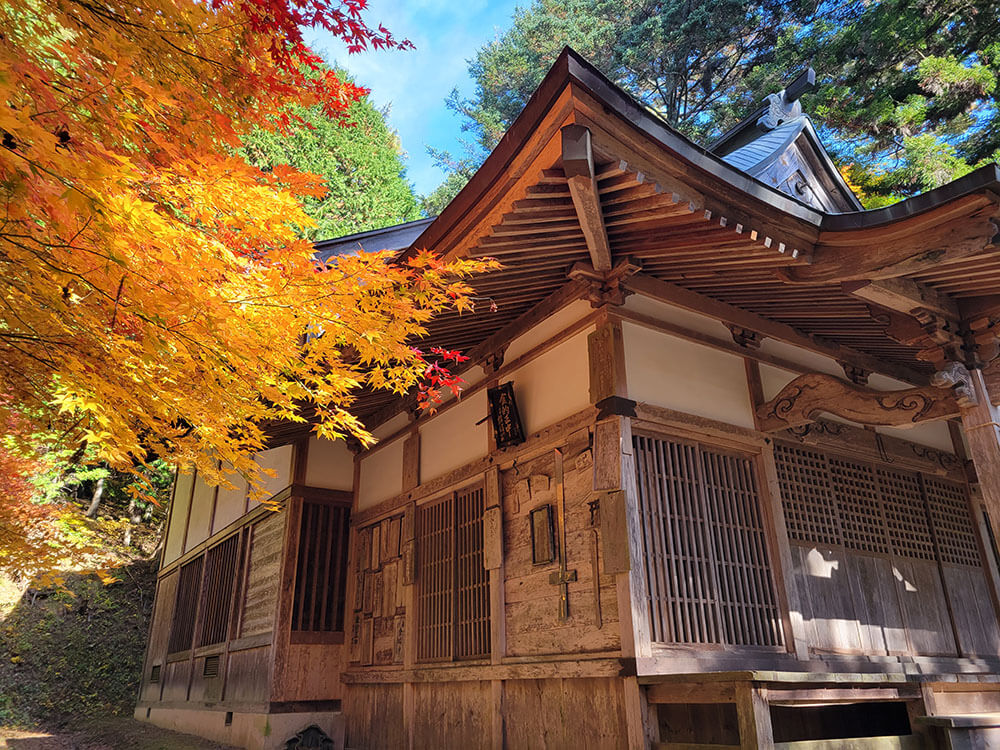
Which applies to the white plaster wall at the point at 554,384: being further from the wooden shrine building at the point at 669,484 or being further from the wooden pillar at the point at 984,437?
the wooden pillar at the point at 984,437

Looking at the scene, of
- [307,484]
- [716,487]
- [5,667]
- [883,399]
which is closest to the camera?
[883,399]

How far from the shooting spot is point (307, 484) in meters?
9.28

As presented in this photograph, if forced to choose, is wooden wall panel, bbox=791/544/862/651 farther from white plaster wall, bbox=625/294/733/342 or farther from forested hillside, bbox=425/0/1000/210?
forested hillside, bbox=425/0/1000/210

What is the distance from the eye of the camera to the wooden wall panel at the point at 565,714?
4.86m

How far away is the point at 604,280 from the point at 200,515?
10.4 metres

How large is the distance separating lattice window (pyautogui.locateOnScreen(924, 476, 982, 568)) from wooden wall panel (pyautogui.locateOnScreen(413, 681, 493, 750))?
5.19 meters

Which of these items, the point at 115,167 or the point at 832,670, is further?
the point at 832,670

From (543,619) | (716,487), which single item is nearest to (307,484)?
(543,619)

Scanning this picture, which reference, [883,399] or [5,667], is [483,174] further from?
[5,667]

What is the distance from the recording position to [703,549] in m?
5.50

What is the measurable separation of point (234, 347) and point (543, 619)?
3.42 meters

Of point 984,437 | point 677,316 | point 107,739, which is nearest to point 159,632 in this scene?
point 107,739

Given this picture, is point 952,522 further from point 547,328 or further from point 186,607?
point 186,607

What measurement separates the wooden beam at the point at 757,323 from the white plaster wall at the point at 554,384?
0.66 meters
